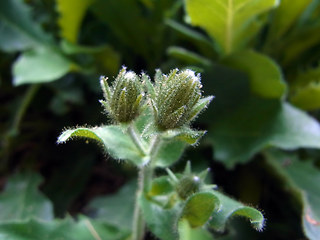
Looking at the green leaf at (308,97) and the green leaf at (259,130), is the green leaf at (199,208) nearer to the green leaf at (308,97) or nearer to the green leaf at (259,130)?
the green leaf at (259,130)

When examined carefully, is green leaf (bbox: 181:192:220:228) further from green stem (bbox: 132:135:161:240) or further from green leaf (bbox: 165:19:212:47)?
green leaf (bbox: 165:19:212:47)

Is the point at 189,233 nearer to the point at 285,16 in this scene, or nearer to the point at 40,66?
the point at 40,66

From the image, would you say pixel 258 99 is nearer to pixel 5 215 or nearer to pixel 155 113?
pixel 155 113

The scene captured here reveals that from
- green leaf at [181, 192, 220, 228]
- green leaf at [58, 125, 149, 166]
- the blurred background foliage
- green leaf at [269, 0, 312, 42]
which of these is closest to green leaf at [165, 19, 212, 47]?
the blurred background foliage

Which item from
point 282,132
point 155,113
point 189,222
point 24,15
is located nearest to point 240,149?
point 282,132

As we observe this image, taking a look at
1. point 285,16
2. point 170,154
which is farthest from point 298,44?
point 170,154
